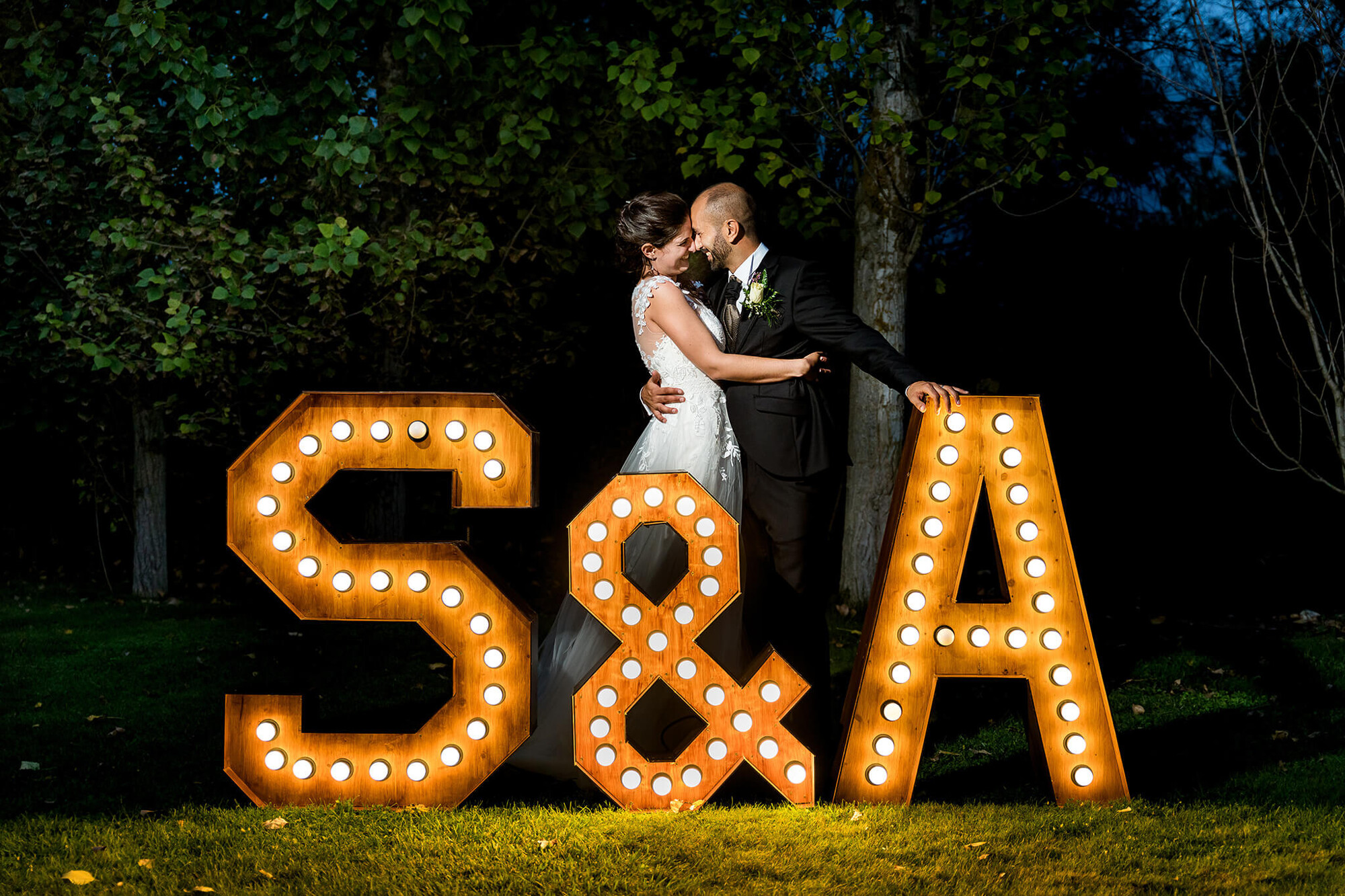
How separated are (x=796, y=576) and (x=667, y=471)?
0.75 meters

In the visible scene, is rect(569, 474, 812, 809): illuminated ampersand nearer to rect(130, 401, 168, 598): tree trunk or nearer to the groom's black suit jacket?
the groom's black suit jacket

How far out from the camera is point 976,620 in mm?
4578

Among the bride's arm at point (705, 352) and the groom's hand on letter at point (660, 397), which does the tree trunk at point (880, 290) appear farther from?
the bride's arm at point (705, 352)

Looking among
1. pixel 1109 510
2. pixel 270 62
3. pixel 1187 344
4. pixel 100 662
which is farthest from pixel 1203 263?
pixel 100 662

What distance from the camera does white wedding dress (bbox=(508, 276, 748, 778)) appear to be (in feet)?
17.5

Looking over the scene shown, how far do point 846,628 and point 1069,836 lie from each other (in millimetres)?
4546

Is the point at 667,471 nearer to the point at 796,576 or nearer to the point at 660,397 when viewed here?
the point at 660,397

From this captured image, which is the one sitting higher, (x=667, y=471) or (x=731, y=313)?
(x=731, y=313)

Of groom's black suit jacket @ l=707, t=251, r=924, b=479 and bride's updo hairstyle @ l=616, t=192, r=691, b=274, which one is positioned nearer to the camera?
groom's black suit jacket @ l=707, t=251, r=924, b=479

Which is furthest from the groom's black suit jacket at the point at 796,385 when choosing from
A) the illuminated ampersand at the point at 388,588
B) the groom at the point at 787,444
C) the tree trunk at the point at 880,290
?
the tree trunk at the point at 880,290

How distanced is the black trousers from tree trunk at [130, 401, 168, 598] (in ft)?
26.3

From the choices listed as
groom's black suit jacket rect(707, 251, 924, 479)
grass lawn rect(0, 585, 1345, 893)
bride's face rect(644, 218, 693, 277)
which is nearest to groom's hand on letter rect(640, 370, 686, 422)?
groom's black suit jacket rect(707, 251, 924, 479)

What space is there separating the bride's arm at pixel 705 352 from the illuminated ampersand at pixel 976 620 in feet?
2.25

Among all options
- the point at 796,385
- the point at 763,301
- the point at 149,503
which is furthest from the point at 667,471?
the point at 149,503
